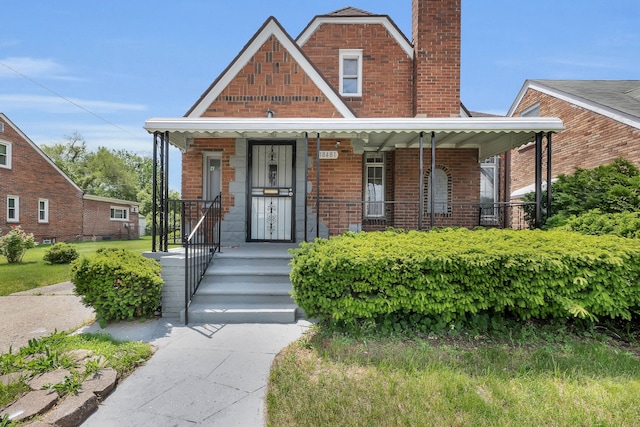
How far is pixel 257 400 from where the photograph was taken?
9.80 ft

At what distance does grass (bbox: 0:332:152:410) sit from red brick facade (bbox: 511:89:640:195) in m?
11.1

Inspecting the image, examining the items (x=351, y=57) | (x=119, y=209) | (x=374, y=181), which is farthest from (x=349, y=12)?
(x=119, y=209)

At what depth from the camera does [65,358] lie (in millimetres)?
3471

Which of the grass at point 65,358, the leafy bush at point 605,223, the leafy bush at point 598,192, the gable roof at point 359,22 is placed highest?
the gable roof at point 359,22

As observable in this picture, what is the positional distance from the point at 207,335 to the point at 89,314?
2.76m

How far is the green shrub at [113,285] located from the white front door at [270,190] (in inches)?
127

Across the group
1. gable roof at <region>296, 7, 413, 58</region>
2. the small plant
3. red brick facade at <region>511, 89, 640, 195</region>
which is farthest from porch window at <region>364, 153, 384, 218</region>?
the small plant

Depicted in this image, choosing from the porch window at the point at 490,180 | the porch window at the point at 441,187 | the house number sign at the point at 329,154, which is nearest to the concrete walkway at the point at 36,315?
the house number sign at the point at 329,154

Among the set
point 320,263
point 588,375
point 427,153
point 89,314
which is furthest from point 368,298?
point 427,153

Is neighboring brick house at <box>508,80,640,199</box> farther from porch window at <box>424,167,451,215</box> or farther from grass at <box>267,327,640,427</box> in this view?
grass at <box>267,327,640,427</box>

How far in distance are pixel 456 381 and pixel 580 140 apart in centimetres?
1206

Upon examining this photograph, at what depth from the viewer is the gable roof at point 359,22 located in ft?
33.1

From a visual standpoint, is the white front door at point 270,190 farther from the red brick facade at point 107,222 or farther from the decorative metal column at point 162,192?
the red brick facade at point 107,222

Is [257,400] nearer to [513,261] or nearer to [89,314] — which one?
[513,261]
